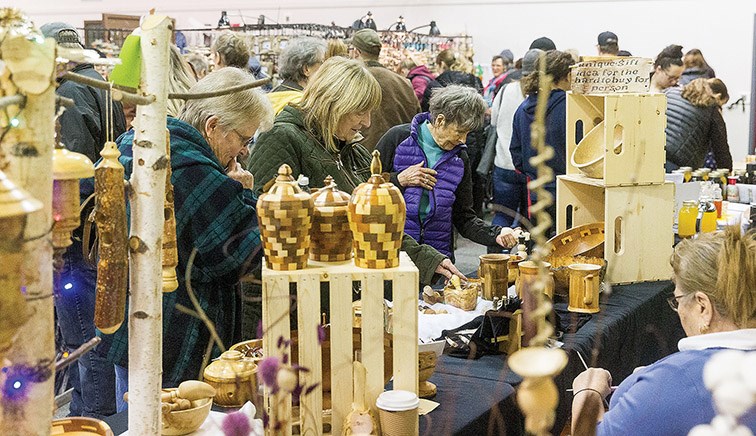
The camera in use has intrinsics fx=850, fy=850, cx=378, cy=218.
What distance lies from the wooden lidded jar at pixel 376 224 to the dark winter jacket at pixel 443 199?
166 cm

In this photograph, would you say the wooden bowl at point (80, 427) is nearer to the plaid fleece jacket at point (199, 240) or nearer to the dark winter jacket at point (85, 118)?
the plaid fleece jacket at point (199, 240)

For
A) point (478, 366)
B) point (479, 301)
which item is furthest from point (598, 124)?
point (478, 366)

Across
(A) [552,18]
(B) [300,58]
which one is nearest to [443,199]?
(B) [300,58]

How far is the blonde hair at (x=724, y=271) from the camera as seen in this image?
1487 mm

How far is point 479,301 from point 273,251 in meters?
1.21

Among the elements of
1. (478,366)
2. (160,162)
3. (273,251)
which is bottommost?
Answer: (478,366)

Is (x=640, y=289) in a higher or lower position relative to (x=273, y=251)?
lower

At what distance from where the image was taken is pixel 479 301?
96.0 inches

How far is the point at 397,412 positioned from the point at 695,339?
584mm

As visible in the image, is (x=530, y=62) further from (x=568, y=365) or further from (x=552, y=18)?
(x=552, y=18)

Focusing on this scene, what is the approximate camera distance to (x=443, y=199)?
3.06 metres

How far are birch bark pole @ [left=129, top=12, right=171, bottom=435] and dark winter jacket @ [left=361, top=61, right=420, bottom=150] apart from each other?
3.38 metres

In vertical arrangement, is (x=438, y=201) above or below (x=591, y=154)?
below

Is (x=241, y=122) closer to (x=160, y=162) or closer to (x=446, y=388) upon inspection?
(x=446, y=388)
